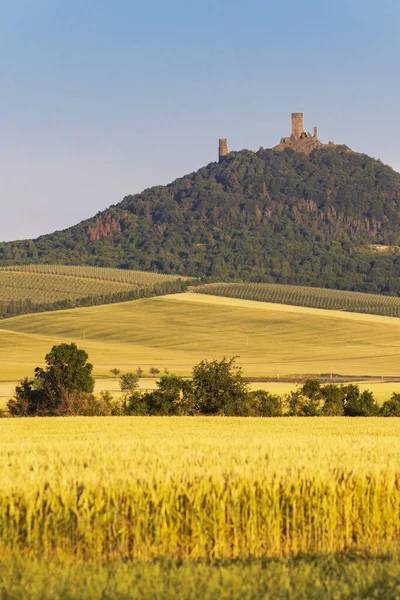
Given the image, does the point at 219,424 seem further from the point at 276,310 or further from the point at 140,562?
the point at 276,310

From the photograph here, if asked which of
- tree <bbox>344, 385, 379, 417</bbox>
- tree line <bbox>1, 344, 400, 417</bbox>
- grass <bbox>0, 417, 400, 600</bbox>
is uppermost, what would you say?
grass <bbox>0, 417, 400, 600</bbox>

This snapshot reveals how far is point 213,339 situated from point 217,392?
111m

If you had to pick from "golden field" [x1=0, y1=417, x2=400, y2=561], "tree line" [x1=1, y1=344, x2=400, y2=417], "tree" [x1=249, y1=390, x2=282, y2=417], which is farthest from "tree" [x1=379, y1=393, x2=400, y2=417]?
"golden field" [x1=0, y1=417, x2=400, y2=561]

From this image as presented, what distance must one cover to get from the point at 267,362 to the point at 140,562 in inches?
5020

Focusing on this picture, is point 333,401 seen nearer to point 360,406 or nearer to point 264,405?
point 360,406

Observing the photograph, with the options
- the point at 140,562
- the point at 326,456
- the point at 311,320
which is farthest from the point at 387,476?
the point at 311,320

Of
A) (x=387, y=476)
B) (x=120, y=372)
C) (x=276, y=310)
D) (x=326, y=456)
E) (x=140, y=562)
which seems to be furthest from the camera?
(x=276, y=310)

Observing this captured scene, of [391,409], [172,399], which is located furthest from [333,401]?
[172,399]

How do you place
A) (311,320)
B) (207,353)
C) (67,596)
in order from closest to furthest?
(67,596) < (207,353) < (311,320)

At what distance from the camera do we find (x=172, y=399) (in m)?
57.8

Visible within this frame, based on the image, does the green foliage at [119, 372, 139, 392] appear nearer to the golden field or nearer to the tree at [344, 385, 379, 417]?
the tree at [344, 385, 379, 417]

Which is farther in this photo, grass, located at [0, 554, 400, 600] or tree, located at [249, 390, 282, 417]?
tree, located at [249, 390, 282, 417]

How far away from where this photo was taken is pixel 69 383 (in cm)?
6041

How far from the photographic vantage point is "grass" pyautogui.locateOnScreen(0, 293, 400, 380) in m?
137
